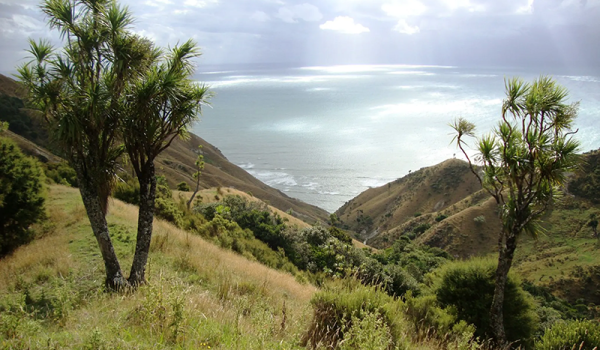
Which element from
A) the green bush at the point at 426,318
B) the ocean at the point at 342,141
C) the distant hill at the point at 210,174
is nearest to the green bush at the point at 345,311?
the green bush at the point at 426,318

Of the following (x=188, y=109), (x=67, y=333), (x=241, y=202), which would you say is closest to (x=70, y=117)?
(x=188, y=109)

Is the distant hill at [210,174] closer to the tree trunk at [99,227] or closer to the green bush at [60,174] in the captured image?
the green bush at [60,174]

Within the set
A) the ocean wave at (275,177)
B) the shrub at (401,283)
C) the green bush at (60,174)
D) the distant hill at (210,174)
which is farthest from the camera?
the ocean wave at (275,177)

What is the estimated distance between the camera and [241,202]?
28.6 meters

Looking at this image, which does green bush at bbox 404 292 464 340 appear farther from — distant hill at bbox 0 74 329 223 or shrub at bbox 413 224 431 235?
shrub at bbox 413 224 431 235

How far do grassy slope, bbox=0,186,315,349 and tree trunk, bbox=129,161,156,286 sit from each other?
13.0 inches

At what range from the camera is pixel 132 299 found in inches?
216

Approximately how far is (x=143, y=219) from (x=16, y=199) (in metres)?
6.38

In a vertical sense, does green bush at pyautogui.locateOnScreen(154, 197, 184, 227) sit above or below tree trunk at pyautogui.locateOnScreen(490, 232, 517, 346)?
below

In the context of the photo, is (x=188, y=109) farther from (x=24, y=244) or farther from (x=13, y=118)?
(x=13, y=118)

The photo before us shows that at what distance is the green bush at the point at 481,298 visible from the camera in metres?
10.7

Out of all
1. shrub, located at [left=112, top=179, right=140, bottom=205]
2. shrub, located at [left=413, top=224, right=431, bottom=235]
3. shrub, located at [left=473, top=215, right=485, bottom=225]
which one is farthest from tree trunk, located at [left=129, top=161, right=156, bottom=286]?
shrub, located at [left=413, top=224, right=431, bottom=235]

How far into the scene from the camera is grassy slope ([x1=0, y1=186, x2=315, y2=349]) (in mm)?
3961

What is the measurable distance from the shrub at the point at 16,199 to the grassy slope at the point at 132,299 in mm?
723
